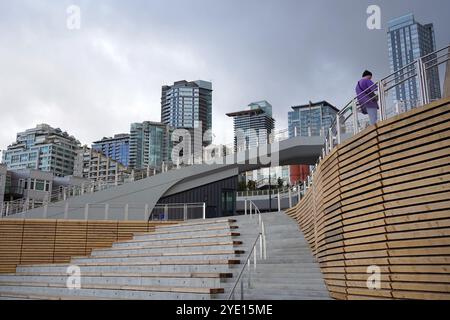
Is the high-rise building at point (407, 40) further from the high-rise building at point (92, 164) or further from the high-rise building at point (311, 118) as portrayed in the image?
the high-rise building at point (92, 164)

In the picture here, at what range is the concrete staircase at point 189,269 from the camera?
891cm

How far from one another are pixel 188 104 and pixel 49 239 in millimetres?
114867

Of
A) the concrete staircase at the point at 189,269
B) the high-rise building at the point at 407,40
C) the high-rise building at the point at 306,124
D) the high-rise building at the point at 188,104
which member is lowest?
the concrete staircase at the point at 189,269

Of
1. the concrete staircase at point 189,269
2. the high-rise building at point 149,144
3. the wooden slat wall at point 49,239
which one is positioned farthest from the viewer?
the high-rise building at point 149,144

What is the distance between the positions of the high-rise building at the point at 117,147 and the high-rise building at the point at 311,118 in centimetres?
5821

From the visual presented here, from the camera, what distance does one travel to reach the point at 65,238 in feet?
53.2

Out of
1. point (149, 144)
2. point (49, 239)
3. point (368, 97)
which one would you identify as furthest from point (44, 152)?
point (368, 97)

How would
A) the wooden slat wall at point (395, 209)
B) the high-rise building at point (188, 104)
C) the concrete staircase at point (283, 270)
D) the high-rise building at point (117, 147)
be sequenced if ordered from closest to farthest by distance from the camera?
the wooden slat wall at point (395, 209) < the concrete staircase at point (283, 270) < the high-rise building at point (188, 104) < the high-rise building at point (117, 147)

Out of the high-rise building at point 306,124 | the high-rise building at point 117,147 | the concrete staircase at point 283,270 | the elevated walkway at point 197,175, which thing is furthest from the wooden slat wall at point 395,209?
the high-rise building at point 117,147

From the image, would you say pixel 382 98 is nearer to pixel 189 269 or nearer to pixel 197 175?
pixel 189 269

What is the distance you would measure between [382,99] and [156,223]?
40.4 feet

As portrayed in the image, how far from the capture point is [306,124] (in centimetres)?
3366

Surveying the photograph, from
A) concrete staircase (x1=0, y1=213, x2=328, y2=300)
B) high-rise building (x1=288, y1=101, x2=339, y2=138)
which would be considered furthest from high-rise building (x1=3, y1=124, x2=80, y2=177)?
concrete staircase (x1=0, y1=213, x2=328, y2=300)

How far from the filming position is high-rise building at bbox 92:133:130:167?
456 ft
